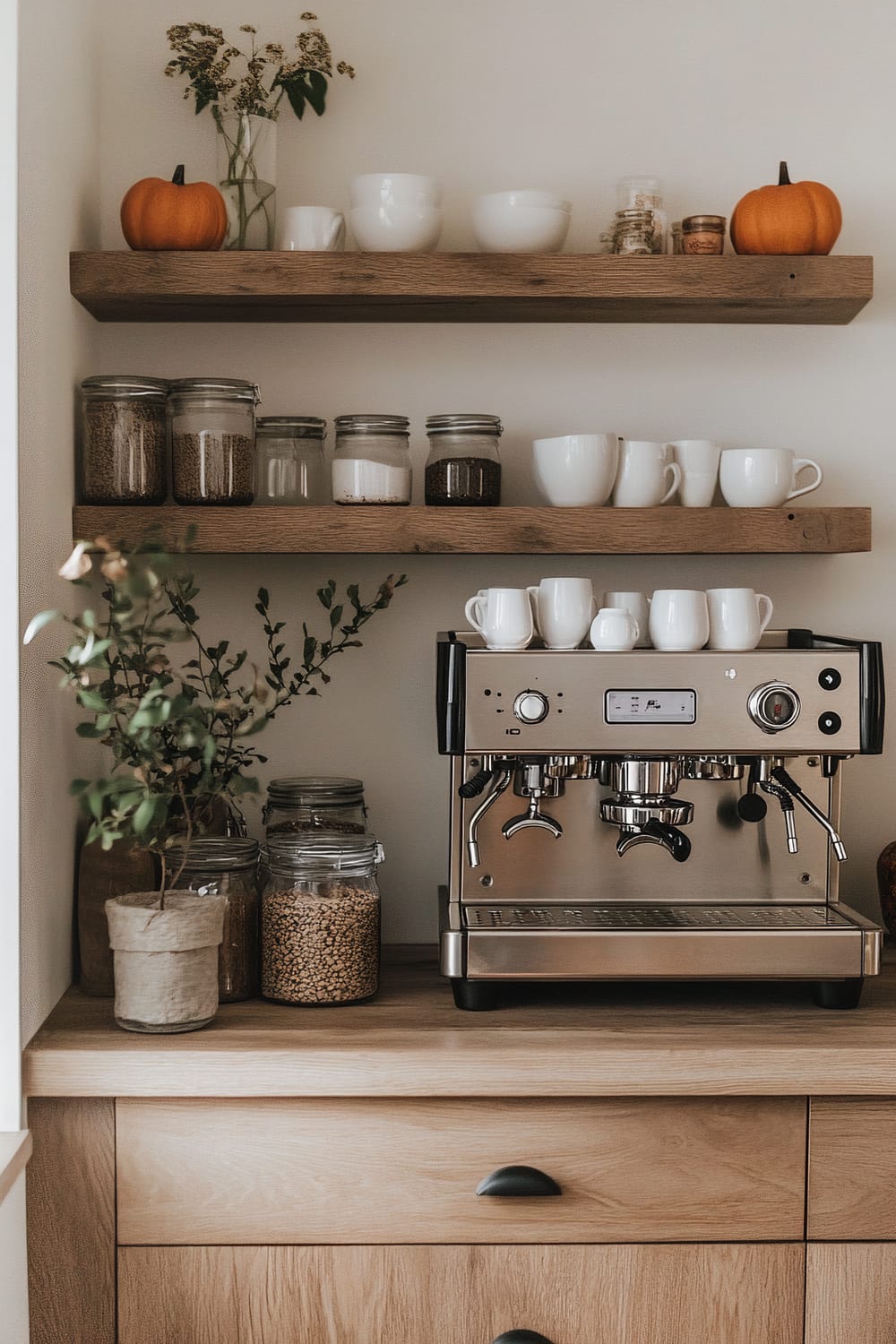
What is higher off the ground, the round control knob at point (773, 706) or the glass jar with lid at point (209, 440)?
the glass jar with lid at point (209, 440)

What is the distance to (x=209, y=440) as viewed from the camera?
1.58 m

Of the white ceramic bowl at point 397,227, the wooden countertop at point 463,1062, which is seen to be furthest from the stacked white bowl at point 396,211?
the wooden countertop at point 463,1062

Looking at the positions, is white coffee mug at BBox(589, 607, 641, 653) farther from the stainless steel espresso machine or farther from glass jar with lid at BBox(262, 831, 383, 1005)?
glass jar with lid at BBox(262, 831, 383, 1005)

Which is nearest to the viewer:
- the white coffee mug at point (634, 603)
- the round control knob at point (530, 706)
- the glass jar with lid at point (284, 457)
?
the round control knob at point (530, 706)

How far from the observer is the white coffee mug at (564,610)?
58.6 inches

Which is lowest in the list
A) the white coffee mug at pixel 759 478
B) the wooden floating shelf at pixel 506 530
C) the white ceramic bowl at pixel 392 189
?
the wooden floating shelf at pixel 506 530

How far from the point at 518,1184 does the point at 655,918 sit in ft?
1.15

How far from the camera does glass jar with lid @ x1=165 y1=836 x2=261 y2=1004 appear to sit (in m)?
1.50

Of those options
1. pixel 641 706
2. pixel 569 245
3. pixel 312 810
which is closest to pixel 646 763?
pixel 641 706

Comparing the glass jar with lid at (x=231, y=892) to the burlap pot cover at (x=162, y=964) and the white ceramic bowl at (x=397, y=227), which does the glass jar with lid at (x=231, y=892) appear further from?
the white ceramic bowl at (x=397, y=227)

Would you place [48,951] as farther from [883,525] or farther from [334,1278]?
[883,525]

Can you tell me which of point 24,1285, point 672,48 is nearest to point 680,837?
point 24,1285

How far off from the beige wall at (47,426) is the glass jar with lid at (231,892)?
150 mm

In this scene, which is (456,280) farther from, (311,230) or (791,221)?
(791,221)
